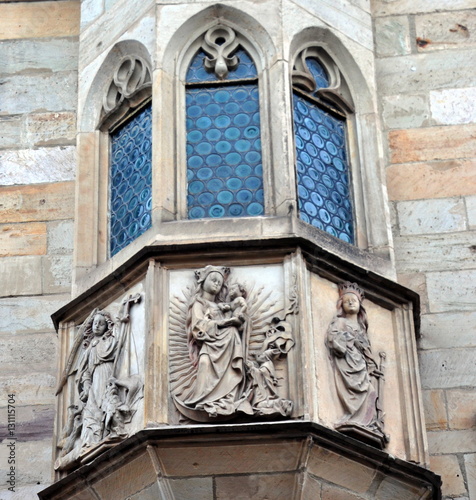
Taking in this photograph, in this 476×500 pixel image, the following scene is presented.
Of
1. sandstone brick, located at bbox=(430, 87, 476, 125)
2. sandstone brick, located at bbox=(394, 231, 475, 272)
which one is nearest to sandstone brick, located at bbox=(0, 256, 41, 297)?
sandstone brick, located at bbox=(394, 231, 475, 272)

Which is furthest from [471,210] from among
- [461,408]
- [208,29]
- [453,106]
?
[208,29]

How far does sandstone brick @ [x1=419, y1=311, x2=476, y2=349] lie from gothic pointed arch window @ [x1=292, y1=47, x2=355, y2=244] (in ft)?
2.61

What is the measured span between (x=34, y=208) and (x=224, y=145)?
1.69 m

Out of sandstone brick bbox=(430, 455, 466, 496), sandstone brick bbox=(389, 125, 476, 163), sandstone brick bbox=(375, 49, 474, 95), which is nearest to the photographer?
sandstone brick bbox=(430, 455, 466, 496)

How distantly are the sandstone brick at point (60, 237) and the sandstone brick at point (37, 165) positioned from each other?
374 mm

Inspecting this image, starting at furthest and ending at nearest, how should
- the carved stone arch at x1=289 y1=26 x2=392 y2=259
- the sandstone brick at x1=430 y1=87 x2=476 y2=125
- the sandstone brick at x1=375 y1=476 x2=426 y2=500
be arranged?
the sandstone brick at x1=430 y1=87 x2=476 y2=125 < the carved stone arch at x1=289 y1=26 x2=392 y2=259 < the sandstone brick at x1=375 y1=476 x2=426 y2=500

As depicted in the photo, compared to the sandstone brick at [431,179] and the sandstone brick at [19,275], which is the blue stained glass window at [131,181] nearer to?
the sandstone brick at [19,275]

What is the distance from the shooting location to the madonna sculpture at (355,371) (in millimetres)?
10242

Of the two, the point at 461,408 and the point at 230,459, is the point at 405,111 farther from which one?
the point at 230,459

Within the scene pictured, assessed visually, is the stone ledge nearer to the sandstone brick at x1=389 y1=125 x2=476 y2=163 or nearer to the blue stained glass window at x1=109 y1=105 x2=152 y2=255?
the blue stained glass window at x1=109 y1=105 x2=152 y2=255

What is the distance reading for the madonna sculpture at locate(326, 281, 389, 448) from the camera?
1024 centimetres

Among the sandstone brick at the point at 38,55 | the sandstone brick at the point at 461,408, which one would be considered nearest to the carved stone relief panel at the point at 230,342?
the sandstone brick at the point at 461,408

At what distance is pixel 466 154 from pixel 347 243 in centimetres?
161

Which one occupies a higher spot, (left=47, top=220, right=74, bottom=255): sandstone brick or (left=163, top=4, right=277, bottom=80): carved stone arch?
(left=163, top=4, right=277, bottom=80): carved stone arch
